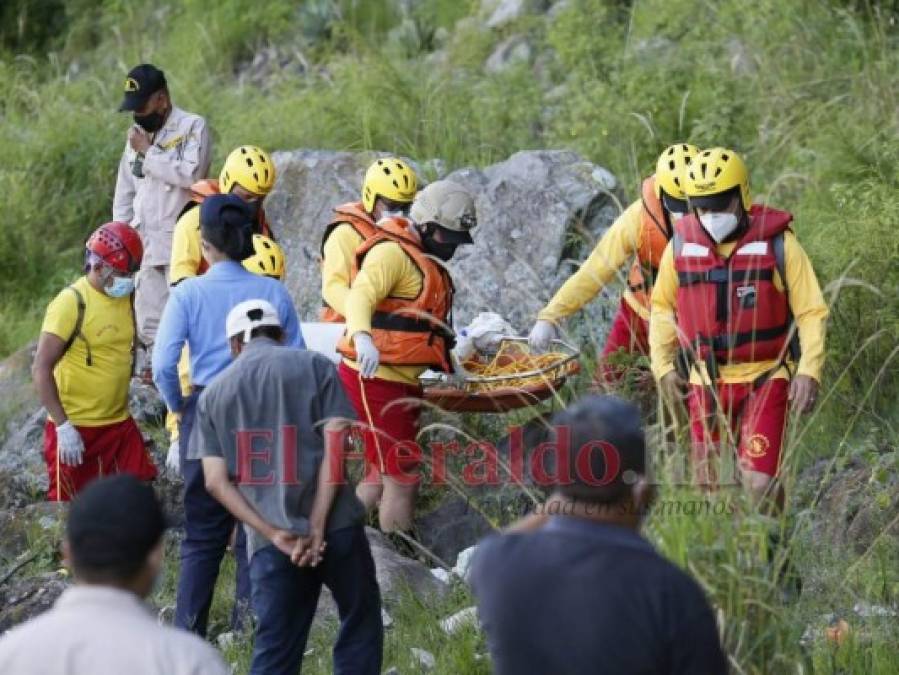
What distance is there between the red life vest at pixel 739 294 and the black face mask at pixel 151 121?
12.2ft

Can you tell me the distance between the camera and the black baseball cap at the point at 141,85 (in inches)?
403

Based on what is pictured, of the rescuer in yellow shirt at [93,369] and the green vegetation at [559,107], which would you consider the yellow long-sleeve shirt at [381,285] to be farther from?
the green vegetation at [559,107]

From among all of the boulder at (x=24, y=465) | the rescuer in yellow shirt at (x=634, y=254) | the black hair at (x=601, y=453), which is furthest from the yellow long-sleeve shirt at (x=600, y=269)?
the black hair at (x=601, y=453)

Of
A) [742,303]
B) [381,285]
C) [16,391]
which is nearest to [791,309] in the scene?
[742,303]

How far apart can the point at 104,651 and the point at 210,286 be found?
3.76 meters

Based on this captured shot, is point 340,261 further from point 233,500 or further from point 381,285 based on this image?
point 233,500

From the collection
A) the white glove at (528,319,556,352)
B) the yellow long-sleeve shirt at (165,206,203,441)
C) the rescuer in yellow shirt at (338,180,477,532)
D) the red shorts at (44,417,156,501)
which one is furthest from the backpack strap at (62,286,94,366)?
the white glove at (528,319,556,352)

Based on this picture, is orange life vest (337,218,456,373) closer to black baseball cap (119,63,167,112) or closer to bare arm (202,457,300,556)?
black baseball cap (119,63,167,112)

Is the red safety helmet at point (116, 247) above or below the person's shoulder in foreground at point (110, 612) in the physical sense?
above

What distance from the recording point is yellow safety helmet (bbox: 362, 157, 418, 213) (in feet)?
30.8

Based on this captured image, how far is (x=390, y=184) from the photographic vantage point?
9.39 m

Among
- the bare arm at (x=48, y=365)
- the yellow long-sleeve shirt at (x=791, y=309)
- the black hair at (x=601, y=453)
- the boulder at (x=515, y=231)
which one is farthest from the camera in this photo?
the boulder at (x=515, y=231)

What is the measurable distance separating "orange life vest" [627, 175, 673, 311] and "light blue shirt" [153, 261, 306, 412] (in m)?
2.22

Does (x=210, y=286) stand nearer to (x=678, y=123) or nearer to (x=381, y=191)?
(x=381, y=191)
